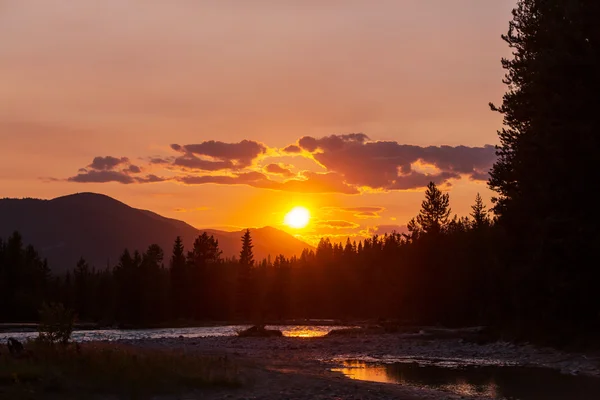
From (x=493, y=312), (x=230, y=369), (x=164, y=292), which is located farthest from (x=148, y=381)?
(x=164, y=292)

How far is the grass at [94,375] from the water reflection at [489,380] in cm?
810

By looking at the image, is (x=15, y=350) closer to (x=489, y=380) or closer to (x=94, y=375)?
(x=94, y=375)

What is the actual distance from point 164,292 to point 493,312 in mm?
75538

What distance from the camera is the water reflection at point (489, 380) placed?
22438 mm

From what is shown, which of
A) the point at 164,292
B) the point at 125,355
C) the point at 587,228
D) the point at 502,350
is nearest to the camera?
the point at 125,355

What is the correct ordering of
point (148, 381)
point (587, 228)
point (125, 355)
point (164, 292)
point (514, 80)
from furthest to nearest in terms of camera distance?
point (164, 292) < point (514, 80) < point (587, 228) < point (125, 355) < point (148, 381)

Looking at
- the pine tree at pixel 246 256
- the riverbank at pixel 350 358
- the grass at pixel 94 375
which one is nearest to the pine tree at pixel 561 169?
the riverbank at pixel 350 358

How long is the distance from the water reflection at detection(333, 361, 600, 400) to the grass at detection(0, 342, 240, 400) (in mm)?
8101

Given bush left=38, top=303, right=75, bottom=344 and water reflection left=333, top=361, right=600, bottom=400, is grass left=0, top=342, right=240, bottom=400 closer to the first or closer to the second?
bush left=38, top=303, right=75, bottom=344

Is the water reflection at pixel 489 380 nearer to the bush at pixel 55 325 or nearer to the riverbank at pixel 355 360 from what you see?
the riverbank at pixel 355 360

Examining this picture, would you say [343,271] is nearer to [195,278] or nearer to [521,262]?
[195,278]

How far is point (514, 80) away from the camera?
43.9 m

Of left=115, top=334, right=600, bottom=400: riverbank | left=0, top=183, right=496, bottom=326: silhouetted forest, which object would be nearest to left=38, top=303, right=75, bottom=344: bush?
left=115, top=334, right=600, bottom=400: riverbank

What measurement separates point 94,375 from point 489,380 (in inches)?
633
